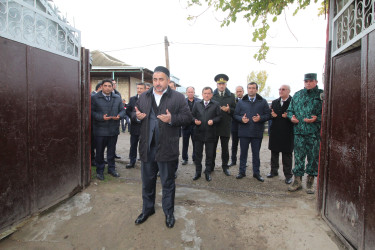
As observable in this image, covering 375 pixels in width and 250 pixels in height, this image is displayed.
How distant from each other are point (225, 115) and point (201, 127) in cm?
78

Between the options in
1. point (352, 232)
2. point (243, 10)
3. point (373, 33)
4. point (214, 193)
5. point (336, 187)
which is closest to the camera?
point (373, 33)

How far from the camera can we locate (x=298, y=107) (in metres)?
4.12

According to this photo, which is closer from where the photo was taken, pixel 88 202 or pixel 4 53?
pixel 4 53

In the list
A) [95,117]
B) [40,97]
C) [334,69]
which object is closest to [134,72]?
[95,117]

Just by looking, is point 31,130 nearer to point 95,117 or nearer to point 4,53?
point 4,53

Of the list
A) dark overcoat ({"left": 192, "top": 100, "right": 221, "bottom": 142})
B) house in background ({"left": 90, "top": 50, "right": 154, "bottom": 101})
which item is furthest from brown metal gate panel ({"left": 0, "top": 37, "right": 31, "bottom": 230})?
house in background ({"left": 90, "top": 50, "right": 154, "bottom": 101})

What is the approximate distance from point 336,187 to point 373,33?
5.87ft

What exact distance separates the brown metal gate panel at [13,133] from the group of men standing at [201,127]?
139cm

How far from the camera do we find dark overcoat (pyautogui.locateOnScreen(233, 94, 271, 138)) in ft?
15.8

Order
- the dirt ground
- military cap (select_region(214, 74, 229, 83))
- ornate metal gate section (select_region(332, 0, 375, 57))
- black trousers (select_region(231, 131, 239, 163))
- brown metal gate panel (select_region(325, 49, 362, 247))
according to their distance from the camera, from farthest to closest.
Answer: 1. black trousers (select_region(231, 131, 239, 163))
2. military cap (select_region(214, 74, 229, 83))
3. the dirt ground
4. brown metal gate panel (select_region(325, 49, 362, 247))
5. ornate metal gate section (select_region(332, 0, 375, 57))

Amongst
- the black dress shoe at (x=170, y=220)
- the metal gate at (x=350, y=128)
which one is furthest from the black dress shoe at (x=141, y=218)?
the metal gate at (x=350, y=128)

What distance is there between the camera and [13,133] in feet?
8.89

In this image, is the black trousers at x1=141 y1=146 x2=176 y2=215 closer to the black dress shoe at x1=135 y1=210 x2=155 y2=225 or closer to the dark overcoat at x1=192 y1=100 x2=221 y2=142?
the black dress shoe at x1=135 y1=210 x2=155 y2=225

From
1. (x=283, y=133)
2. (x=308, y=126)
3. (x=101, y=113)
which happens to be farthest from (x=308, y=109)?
(x=101, y=113)
